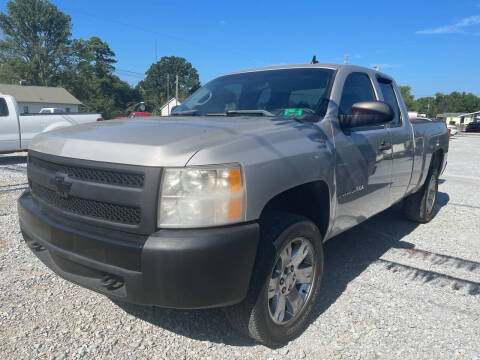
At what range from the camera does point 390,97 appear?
13.6ft

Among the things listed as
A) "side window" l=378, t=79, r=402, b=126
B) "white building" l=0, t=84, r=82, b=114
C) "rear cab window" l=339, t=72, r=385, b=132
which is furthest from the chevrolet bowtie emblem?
"white building" l=0, t=84, r=82, b=114

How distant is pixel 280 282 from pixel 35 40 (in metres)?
70.4

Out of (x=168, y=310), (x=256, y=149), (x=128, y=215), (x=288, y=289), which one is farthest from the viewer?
(x=168, y=310)

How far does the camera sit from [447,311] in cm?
283

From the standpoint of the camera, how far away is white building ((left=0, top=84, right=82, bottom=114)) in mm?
47625

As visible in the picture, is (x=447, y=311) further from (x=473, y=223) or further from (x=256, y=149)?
(x=473, y=223)

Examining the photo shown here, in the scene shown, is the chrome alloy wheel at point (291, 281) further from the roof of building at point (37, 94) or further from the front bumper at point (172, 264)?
the roof of building at point (37, 94)

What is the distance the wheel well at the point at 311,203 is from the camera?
2525 mm

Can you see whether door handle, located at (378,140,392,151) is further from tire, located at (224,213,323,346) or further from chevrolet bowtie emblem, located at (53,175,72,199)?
chevrolet bowtie emblem, located at (53,175,72,199)

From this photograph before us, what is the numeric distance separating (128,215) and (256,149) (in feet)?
2.47

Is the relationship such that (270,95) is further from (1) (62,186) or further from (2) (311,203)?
(1) (62,186)

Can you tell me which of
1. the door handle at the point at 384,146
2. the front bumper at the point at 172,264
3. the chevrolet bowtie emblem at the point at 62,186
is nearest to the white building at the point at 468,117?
the door handle at the point at 384,146

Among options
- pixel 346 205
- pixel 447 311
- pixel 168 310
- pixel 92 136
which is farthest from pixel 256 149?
pixel 447 311

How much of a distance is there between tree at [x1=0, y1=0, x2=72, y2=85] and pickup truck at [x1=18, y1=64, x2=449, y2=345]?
65.4 meters
